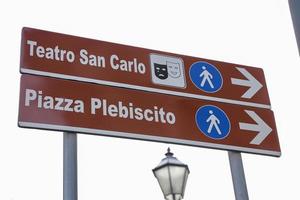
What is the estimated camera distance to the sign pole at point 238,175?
443 cm

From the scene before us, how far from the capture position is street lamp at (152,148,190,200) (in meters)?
6.40

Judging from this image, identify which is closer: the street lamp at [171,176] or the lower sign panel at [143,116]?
the lower sign panel at [143,116]

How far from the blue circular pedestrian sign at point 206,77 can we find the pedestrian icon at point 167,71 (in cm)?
12

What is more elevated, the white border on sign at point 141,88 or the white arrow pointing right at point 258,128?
the white border on sign at point 141,88

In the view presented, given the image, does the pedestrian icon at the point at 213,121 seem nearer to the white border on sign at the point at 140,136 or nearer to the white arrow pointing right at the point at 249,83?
the white border on sign at the point at 140,136

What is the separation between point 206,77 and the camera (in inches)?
191

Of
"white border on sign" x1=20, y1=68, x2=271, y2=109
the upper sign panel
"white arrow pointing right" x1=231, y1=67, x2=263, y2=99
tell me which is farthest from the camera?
"white arrow pointing right" x1=231, y1=67, x2=263, y2=99

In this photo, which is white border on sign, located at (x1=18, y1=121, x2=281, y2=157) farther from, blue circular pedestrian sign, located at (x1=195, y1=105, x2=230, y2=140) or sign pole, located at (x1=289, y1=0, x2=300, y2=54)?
sign pole, located at (x1=289, y1=0, x2=300, y2=54)

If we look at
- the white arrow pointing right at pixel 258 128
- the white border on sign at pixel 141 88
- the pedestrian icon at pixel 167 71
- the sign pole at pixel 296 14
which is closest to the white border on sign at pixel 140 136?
the white arrow pointing right at pixel 258 128

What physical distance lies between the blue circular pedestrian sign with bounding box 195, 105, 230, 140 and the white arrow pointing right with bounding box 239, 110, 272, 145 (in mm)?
181

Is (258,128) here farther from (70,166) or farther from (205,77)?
(70,166)

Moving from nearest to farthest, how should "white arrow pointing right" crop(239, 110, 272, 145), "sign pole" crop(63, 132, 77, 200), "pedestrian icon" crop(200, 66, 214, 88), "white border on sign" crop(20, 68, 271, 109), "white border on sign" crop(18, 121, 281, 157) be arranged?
"sign pole" crop(63, 132, 77, 200) < "white border on sign" crop(18, 121, 281, 157) < "white border on sign" crop(20, 68, 271, 109) < "white arrow pointing right" crop(239, 110, 272, 145) < "pedestrian icon" crop(200, 66, 214, 88)

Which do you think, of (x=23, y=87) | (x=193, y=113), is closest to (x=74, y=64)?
(x=23, y=87)

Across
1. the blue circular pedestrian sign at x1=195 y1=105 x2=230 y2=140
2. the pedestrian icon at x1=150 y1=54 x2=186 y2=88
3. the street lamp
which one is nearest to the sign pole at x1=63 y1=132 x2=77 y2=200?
the pedestrian icon at x1=150 y1=54 x2=186 y2=88
